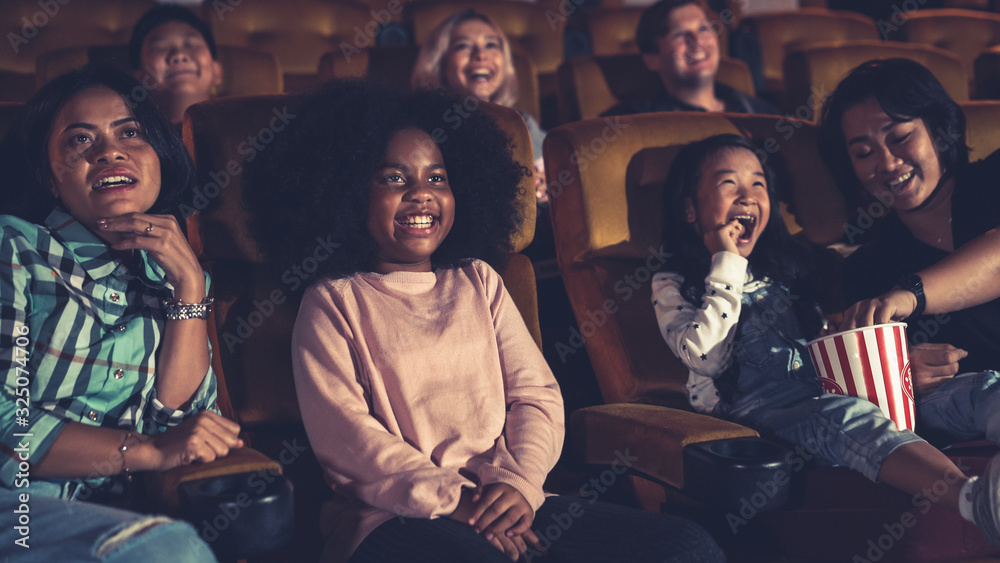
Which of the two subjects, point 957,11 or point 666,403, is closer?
point 666,403

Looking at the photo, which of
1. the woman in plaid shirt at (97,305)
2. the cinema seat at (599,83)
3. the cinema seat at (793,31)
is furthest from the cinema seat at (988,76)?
the woman in plaid shirt at (97,305)

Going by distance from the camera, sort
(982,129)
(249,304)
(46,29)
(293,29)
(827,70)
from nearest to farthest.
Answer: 1. (249,304)
2. (982,129)
3. (827,70)
4. (46,29)
5. (293,29)

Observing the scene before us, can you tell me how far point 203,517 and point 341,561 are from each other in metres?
0.23

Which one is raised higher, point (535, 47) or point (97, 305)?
point (535, 47)

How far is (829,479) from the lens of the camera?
1249mm

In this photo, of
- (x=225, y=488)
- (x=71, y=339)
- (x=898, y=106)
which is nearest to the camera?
(x=225, y=488)

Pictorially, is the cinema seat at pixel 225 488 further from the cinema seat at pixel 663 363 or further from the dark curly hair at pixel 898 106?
the dark curly hair at pixel 898 106

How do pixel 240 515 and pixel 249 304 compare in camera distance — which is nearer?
pixel 240 515

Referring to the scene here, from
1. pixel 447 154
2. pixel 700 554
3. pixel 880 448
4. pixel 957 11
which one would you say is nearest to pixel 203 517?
pixel 700 554

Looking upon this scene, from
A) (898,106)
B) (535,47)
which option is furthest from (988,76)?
(535,47)

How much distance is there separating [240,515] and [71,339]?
41 centimetres

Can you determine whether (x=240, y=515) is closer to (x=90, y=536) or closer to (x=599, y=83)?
(x=90, y=536)

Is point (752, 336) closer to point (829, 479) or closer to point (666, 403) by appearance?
point (666, 403)

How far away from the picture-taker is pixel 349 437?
1.18 meters
